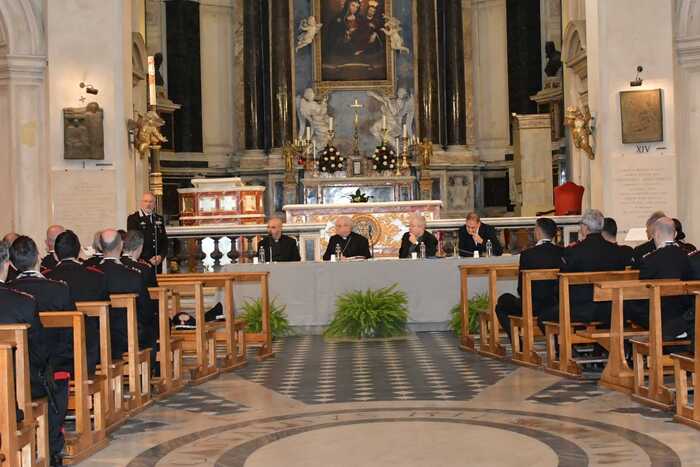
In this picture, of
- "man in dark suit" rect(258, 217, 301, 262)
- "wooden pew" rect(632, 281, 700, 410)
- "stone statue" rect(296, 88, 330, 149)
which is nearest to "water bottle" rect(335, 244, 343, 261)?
"man in dark suit" rect(258, 217, 301, 262)

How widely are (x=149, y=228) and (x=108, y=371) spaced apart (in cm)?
662

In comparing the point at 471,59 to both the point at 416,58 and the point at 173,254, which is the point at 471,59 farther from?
the point at 173,254

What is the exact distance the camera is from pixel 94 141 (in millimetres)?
17094

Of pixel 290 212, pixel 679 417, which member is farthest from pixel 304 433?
pixel 290 212

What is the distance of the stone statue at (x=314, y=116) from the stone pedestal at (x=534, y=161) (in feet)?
16.9

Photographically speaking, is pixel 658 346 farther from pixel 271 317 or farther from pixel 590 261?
pixel 271 317

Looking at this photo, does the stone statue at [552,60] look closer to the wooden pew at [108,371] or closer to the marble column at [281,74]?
the marble column at [281,74]

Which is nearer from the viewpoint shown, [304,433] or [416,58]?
[304,433]

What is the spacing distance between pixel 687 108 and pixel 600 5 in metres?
2.03

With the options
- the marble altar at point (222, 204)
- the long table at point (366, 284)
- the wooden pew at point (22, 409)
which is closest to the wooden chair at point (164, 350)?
the wooden pew at point (22, 409)

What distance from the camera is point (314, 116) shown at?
1054 inches

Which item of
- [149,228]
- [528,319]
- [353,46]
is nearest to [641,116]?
[528,319]

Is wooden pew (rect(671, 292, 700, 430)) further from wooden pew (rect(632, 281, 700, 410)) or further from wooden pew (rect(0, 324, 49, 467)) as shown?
wooden pew (rect(0, 324, 49, 467))

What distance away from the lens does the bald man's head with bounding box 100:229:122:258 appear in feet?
32.5
